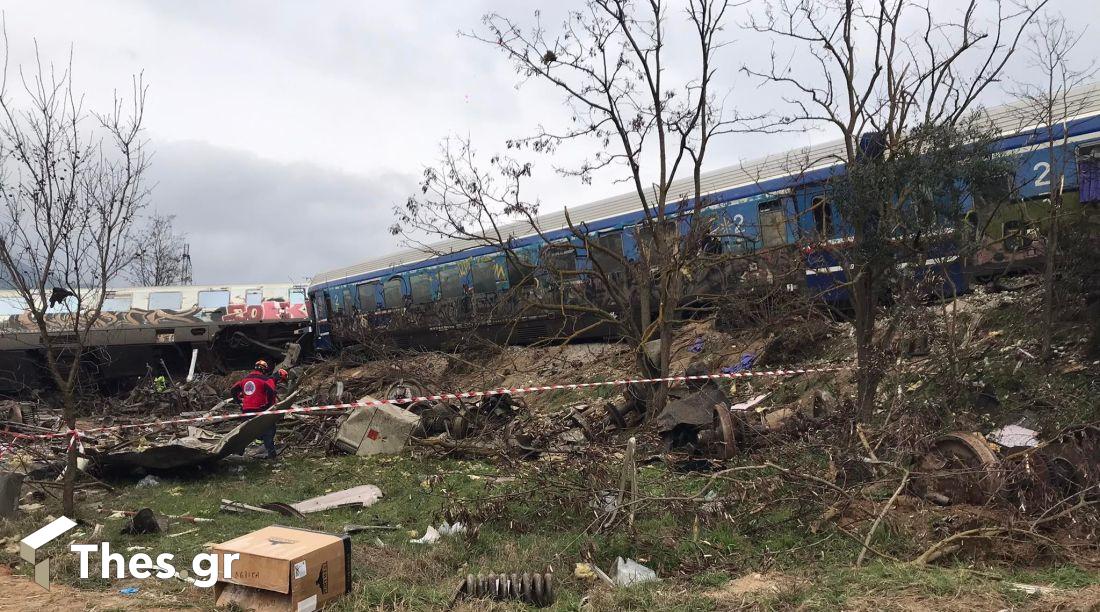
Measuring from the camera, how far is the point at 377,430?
422 inches

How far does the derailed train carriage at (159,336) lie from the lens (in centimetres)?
2144

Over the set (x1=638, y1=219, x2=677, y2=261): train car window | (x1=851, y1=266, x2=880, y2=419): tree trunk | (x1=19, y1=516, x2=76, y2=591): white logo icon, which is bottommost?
(x1=19, y1=516, x2=76, y2=591): white logo icon

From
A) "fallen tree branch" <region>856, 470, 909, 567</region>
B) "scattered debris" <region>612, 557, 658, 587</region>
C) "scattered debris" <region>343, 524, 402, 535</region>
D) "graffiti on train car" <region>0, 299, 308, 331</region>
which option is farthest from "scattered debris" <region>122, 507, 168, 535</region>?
"graffiti on train car" <region>0, 299, 308, 331</region>

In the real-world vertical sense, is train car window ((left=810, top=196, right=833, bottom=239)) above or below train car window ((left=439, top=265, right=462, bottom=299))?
above

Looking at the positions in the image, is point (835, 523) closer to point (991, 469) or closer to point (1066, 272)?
point (991, 469)

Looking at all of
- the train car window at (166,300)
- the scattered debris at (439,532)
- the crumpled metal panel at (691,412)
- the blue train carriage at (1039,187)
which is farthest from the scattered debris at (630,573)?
the train car window at (166,300)

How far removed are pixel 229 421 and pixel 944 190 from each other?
1189cm

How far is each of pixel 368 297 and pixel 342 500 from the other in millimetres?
15379

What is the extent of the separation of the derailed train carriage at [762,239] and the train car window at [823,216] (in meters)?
0.03

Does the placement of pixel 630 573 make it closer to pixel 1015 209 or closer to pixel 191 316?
pixel 1015 209

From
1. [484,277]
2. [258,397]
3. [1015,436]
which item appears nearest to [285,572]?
[1015,436]

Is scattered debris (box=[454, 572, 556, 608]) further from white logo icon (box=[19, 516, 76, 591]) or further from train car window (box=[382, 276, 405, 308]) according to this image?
train car window (box=[382, 276, 405, 308])

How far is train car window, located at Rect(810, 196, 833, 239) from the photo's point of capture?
917cm

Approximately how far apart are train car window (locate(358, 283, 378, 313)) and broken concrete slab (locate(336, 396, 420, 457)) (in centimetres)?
1154
